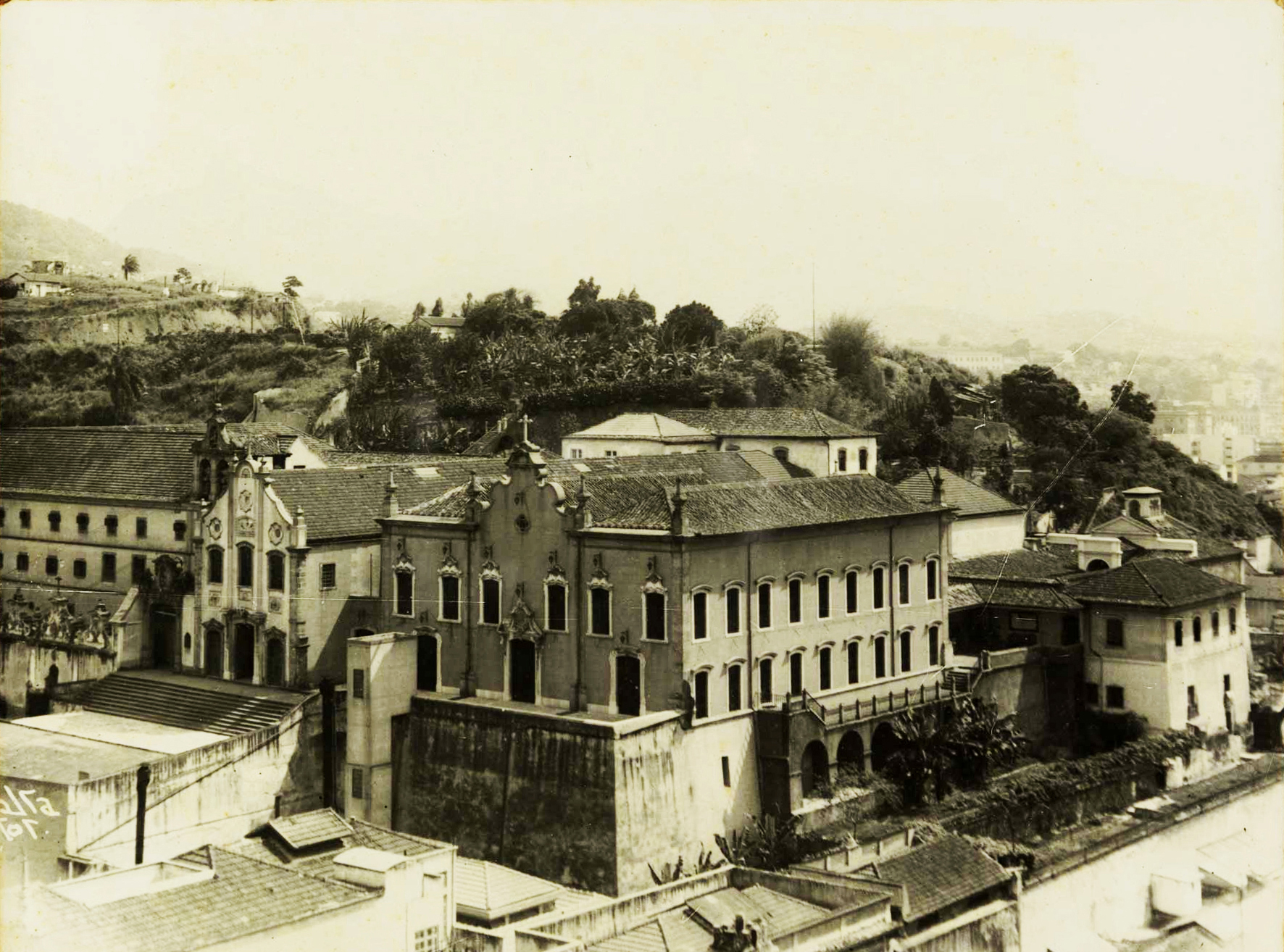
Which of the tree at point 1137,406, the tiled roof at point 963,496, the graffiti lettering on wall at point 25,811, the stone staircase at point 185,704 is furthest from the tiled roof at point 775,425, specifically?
the graffiti lettering on wall at point 25,811

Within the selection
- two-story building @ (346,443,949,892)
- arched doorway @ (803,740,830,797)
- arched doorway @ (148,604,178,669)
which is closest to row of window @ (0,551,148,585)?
arched doorway @ (148,604,178,669)

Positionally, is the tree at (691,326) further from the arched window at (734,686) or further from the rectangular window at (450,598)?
the arched window at (734,686)

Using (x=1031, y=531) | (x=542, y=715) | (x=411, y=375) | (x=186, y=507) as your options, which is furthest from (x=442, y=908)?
(x=411, y=375)

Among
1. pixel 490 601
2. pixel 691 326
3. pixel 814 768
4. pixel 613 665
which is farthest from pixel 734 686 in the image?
pixel 691 326

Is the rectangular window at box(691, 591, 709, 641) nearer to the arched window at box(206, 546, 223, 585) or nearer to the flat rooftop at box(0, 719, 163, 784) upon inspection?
the flat rooftop at box(0, 719, 163, 784)

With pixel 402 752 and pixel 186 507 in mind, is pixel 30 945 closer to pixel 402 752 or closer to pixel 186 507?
→ pixel 402 752

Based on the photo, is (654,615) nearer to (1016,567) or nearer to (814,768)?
(814,768)
